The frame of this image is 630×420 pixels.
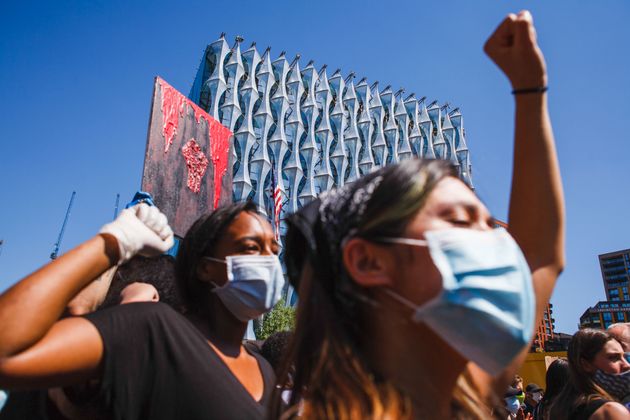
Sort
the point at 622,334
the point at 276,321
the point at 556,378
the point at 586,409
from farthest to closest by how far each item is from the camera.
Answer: the point at 276,321 < the point at 556,378 < the point at 622,334 < the point at 586,409

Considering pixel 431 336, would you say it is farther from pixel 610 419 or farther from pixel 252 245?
pixel 610 419

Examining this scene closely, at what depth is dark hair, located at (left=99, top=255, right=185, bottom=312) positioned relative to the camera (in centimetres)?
200

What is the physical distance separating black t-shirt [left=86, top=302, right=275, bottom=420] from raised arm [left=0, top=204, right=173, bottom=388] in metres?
0.06

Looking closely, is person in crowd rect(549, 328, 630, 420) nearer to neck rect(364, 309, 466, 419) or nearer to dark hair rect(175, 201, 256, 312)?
neck rect(364, 309, 466, 419)

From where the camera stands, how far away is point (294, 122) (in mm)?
32750

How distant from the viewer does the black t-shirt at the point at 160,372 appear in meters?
1.08

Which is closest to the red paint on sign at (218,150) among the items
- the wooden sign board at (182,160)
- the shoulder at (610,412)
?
the wooden sign board at (182,160)

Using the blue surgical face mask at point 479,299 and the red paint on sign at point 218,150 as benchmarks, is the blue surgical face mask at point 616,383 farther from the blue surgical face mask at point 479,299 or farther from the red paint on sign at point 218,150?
the red paint on sign at point 218,150

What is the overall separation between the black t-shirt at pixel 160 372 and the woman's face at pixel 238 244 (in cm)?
46

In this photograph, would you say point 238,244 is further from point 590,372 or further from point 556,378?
point 556,378

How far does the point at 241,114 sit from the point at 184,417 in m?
29.9

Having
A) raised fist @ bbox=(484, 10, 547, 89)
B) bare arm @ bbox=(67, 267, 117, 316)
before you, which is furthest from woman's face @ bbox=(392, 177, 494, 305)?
bare arm @ bbox=(67, 267, 117, 316)

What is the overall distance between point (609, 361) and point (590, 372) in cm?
13

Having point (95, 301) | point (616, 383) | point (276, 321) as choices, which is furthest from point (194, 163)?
point (276, 321)
